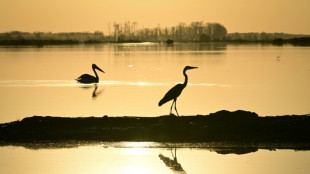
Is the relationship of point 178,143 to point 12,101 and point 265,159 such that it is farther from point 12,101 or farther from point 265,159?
point 12,101

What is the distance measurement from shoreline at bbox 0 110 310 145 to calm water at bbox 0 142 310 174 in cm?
55

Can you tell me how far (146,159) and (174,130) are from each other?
214cm

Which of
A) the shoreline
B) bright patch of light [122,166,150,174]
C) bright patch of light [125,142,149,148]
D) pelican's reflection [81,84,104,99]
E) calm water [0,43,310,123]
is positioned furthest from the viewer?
pelican's reflection [81,84,104,99]

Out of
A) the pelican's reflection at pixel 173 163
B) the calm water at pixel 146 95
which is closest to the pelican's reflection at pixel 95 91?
the calm water at pixel 146 95

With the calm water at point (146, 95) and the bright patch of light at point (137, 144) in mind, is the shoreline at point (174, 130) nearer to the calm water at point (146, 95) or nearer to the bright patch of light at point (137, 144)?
the bright patch of light at point (137, 144)

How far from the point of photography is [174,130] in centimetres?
1435

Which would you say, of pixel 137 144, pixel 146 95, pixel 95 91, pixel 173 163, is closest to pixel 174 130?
pixel 137 144

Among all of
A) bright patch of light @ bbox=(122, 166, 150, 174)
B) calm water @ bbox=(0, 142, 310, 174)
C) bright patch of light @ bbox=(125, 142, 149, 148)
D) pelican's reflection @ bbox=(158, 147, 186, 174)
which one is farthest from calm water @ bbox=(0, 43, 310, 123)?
bright patch of light @ bbox=(122, 166, 150, 174)

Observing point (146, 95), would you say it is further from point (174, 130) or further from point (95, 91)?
point (174, 130)

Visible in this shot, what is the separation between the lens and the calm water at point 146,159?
1159cm

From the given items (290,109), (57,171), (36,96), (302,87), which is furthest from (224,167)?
(302,87)

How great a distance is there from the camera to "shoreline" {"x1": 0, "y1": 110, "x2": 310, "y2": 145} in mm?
13953

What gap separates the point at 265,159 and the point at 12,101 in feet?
48.6

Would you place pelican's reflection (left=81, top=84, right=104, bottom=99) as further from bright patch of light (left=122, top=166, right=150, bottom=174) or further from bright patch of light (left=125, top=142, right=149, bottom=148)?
bright patch of light (left=122, top=166, right=150, bottom=174)
